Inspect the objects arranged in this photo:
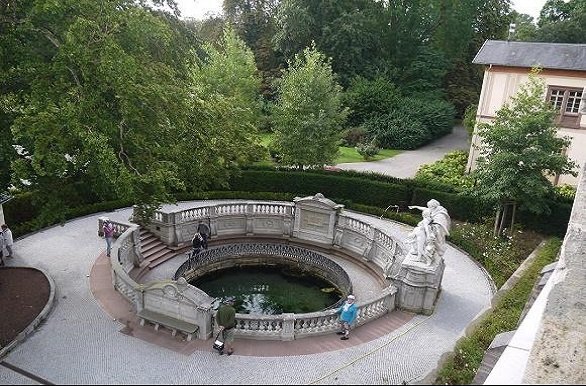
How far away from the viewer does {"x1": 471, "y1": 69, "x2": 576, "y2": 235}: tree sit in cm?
2089

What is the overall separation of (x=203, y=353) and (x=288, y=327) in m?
2.46

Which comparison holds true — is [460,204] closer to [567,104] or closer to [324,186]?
[324,186]

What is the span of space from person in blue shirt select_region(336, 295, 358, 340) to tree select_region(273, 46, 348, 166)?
16084 millimetres

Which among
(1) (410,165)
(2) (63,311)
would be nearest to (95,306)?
(2) (63,311)

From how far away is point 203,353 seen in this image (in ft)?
40.3

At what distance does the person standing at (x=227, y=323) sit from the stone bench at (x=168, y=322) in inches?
35.0

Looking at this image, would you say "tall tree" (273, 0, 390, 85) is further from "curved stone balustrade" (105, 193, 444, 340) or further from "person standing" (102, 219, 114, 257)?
"person standing" (102, 219, 114, 257)

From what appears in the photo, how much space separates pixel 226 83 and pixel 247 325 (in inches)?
922

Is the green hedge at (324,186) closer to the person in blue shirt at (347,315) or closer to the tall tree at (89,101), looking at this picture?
the tall tree at (89,101)

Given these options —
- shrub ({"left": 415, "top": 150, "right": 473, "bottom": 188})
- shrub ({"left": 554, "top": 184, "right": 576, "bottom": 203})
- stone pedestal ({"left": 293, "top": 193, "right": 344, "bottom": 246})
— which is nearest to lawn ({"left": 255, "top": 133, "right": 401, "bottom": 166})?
shrub ({"left": 415, "top": 150, "right": 473, "bottom": 188})

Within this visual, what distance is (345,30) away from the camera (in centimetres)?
4700

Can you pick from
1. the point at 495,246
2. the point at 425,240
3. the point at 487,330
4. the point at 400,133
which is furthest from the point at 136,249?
the point at 400,133

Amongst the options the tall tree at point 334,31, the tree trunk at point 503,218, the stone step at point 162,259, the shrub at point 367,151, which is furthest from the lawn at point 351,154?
the stone step at point 162,259

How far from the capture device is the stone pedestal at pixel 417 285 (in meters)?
15.1
